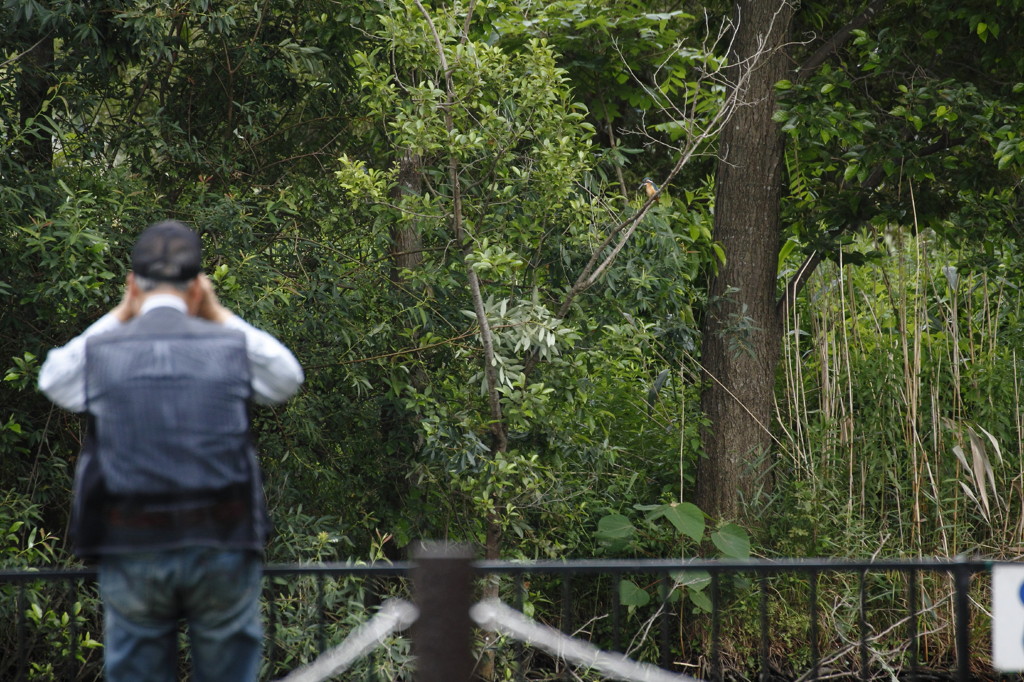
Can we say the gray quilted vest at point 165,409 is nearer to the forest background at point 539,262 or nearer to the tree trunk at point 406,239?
the forest background at point 539,262

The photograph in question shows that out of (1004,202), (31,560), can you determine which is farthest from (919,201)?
(31,560)

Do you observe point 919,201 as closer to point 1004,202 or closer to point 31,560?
point 1004,202

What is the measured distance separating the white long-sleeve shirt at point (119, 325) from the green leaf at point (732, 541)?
4504 millimetres

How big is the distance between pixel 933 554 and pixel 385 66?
447 centimetres

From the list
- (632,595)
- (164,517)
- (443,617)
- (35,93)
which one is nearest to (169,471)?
(164,517)

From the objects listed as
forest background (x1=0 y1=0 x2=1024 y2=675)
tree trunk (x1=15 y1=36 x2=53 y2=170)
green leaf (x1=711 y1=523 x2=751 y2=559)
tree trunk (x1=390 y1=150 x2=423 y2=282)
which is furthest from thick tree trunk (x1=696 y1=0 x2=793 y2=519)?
tree trunk (x1=15 y1=36 x2=53 y2=170)

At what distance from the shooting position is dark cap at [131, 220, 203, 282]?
93.2 inches

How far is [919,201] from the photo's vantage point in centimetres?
706

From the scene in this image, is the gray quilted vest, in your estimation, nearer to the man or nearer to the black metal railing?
the man

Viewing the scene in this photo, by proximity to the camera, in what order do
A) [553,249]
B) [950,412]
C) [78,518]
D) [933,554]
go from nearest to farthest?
[78,518] → [553,249] → [933,554] → [950,412]

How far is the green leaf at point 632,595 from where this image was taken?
6438 millimetres

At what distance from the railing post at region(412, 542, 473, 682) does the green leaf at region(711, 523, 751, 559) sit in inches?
157

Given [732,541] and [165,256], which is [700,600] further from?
[165,256]

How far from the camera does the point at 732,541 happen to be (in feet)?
21.1
